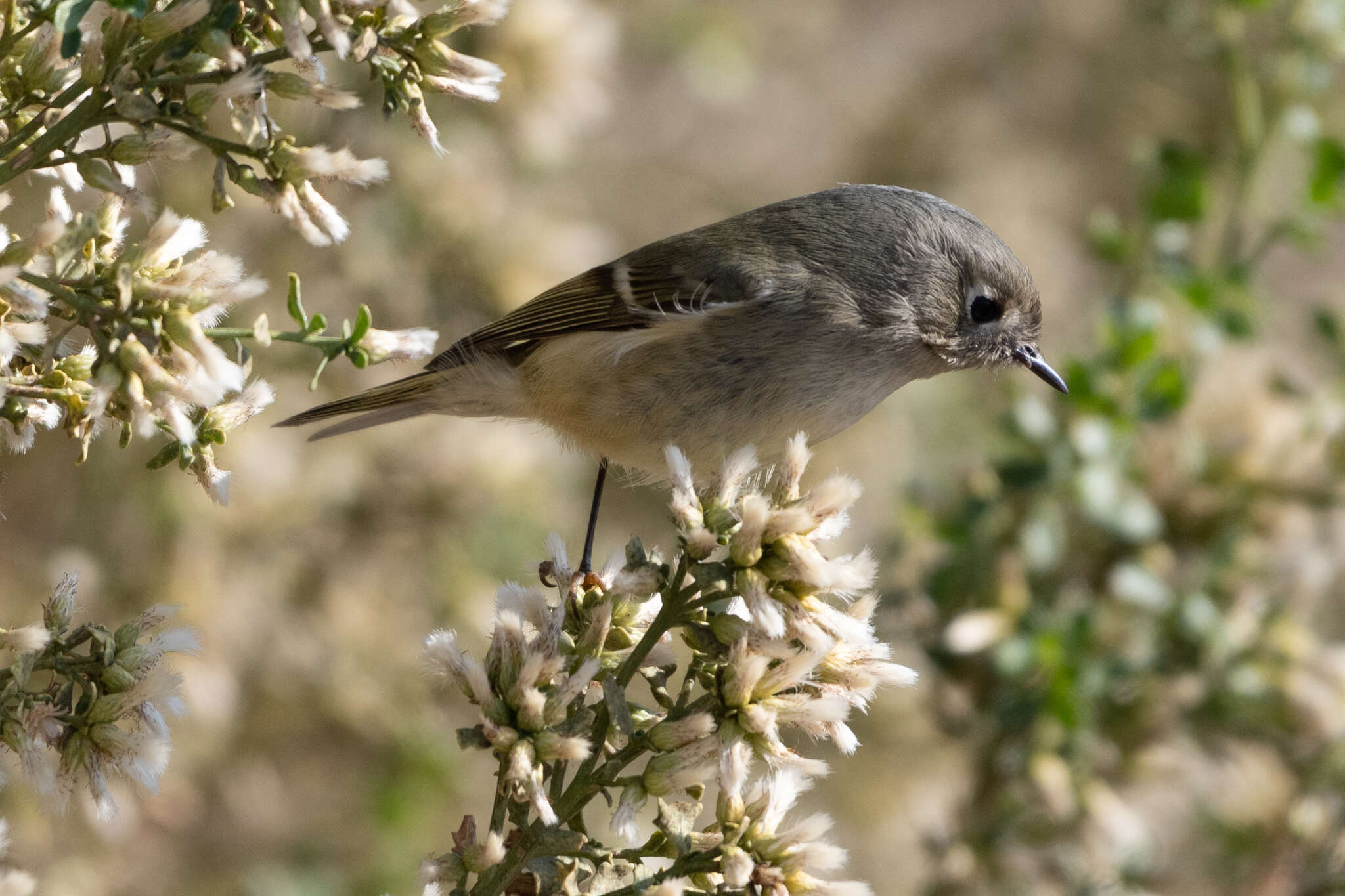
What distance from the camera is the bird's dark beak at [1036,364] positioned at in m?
2.81

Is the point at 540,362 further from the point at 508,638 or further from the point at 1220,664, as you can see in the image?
the point at 1220,664

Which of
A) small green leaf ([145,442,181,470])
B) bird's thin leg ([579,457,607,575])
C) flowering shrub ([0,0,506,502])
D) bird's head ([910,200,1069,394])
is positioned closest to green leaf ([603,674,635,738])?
flowering shrub ([0,0,506,502])

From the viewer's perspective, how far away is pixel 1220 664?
3.33 m

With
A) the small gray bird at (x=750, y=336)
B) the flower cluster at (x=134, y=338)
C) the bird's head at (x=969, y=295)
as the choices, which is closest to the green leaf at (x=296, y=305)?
the flower cluster at (x=134, y=338)

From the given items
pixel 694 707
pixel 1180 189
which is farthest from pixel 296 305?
pixel 1180 189

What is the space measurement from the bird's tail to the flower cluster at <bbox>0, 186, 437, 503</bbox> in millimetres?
1146

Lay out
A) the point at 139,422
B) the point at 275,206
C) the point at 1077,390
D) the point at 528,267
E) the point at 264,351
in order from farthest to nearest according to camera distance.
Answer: the point at 528,267
the point at 264,351
the point at 1077,390
the point at 275,206
the point at 139,422

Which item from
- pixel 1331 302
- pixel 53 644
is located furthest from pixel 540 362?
pixel 1331 302

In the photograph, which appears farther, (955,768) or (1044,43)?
(1044,43)

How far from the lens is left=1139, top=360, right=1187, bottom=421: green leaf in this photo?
320cm

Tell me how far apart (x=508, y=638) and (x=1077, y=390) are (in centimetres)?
211

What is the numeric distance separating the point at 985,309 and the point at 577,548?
2.13m

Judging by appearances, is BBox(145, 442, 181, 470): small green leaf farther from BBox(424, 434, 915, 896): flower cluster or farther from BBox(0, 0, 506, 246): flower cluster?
BBox(424, 434, 915, 896): flower cluster

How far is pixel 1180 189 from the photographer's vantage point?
11.4ft
